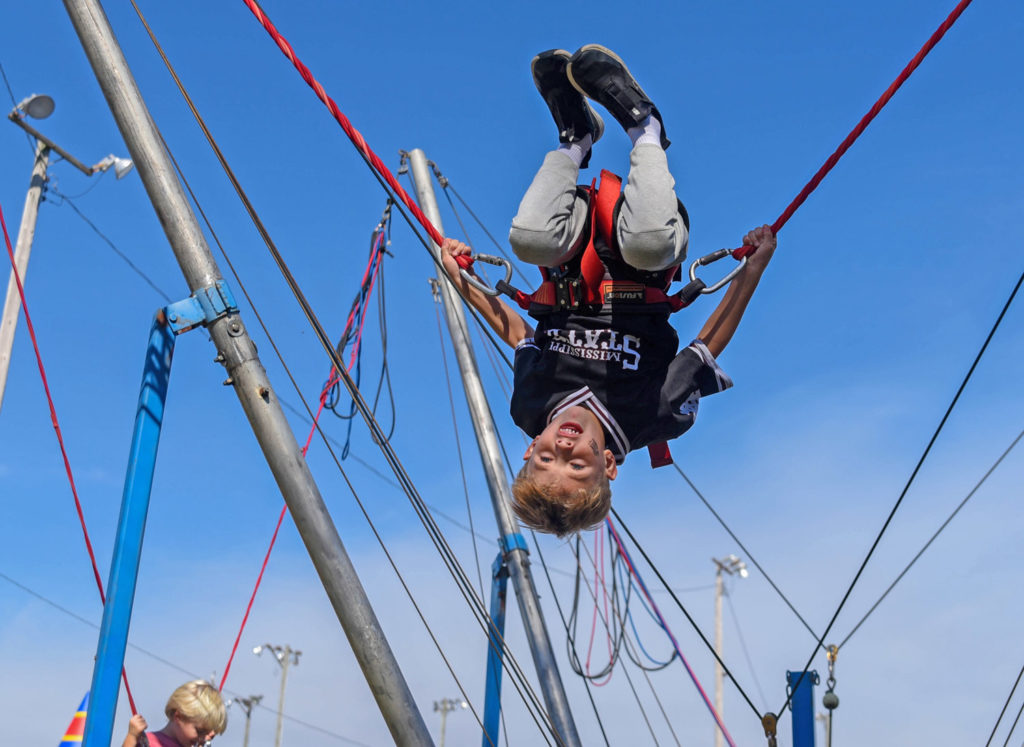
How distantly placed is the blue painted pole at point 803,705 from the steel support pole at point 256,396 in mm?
1831

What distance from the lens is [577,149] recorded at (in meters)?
4.15

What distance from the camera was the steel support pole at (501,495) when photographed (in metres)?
6.09

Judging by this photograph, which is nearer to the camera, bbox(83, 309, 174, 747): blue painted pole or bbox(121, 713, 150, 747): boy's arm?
bbox(83, 309, 174, 747): blue painted pole

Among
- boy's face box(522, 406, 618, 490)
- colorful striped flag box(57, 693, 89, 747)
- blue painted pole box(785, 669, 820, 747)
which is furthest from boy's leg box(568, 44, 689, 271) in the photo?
colorful striped flag box(57, 693, 89, 747)

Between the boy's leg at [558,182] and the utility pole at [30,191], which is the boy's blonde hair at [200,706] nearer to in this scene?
the boy's leg at [558,182]

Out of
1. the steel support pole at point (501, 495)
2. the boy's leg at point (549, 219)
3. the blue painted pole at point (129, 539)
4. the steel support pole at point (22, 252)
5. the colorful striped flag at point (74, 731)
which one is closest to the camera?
the blue painted pole at point (129, 539)

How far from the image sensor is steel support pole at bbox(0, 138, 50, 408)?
8.53 metres

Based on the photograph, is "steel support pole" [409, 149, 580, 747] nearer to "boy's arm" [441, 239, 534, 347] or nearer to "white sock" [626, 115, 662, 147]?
"boy's arm" [441, 239, 534, 347]

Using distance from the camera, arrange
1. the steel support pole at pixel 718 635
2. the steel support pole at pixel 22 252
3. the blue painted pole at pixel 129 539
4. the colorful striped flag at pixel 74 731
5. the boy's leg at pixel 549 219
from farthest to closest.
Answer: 1. the steel support pole at pixel 718 635
2. the steel support pole at pixel 22 252
3. the colorful striped flag at pixel 74 731
4. the boy's leg at pixel 549 219
5. the blue painted pole at pixel 129 539

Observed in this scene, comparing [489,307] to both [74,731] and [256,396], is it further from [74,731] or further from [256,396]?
[74,731]

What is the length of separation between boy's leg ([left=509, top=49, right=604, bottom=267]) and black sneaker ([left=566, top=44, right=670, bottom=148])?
16 centimetres

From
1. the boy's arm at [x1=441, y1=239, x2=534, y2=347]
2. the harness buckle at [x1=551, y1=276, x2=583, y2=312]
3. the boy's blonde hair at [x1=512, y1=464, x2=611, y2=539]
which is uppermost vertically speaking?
the boy's arm at [x1=441, y1=239, x2=534, y2=347]

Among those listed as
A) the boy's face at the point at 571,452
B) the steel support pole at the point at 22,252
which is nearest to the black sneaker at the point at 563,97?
the boy's face at the point at 571,452

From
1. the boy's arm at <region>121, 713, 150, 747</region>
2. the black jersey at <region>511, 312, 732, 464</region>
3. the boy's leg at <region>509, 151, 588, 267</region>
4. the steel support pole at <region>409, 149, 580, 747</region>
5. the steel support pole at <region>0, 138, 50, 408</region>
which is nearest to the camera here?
the boy's arm at <region>121, 713, 150, 747</region>
